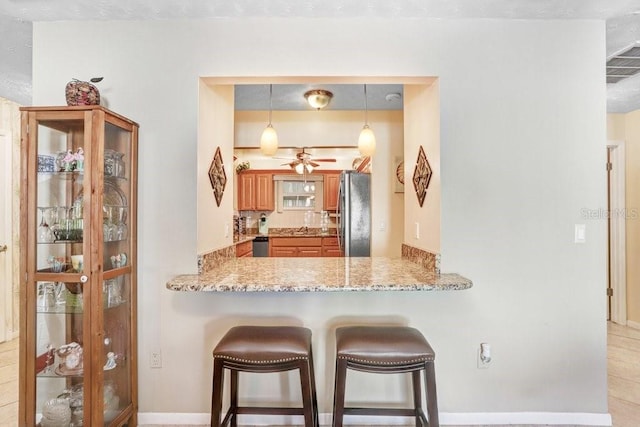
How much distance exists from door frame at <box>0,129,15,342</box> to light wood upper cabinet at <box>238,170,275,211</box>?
350 centimetres

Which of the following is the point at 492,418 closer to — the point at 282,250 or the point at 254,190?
the point at 282,250

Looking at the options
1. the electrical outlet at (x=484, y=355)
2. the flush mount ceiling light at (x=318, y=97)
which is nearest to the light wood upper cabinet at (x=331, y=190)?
the flush mount ceiling light at (x=318, y=97)

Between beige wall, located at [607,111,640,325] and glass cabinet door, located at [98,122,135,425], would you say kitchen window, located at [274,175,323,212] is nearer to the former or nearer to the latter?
beige wall, located at [607,111,640,325]

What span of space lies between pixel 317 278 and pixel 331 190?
483 cm

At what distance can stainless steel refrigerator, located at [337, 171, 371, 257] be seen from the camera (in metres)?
4.22

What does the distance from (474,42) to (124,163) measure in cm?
229

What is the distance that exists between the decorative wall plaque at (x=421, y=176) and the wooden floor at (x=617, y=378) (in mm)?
1881

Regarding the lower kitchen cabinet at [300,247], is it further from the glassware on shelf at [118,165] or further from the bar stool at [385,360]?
the bar stool at [385,360]

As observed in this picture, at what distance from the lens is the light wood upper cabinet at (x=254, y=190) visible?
6586 mm

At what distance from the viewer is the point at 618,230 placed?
3.80 metres

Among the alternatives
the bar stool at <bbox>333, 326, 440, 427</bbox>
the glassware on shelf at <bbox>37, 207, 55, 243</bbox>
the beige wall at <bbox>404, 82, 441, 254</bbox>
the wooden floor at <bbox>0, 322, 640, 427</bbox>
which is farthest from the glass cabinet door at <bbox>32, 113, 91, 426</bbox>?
the beige wall at <bbox>404, 82, 441, 254</bbox>

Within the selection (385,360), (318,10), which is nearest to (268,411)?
(385,360)

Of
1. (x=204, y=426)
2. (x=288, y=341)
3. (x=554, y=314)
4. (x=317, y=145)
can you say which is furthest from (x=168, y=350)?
(x=317, y=145)

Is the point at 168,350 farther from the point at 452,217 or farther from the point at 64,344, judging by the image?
the point at 452,217
